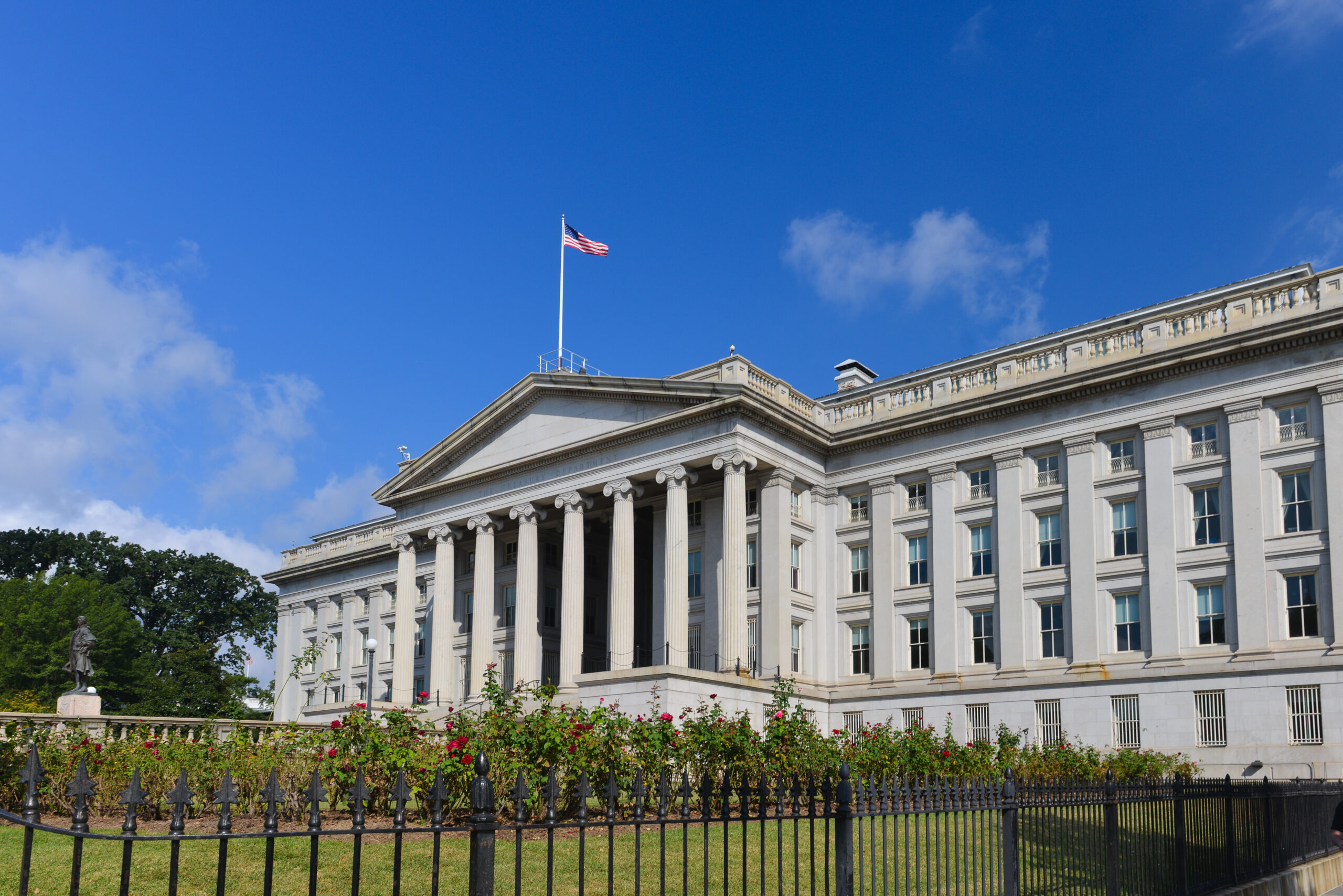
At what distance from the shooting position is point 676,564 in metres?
42.8

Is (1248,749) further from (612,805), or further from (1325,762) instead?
(612,805)

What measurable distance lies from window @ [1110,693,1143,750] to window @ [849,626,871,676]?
9.91 metres

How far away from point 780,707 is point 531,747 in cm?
1020

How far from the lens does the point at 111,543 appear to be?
296 ft

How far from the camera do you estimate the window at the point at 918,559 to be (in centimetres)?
4372

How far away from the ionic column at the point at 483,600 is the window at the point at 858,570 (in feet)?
51.8

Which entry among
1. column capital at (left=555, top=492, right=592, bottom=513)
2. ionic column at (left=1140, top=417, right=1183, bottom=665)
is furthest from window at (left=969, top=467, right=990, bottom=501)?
column capital at (left=555, top=492, right=592, bottom=513)

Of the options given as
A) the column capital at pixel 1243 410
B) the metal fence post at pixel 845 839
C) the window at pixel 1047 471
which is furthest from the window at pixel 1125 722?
the metal fence post at pixel 845 839

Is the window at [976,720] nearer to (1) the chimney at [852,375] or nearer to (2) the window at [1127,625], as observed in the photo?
(2) the window at [1127,625]

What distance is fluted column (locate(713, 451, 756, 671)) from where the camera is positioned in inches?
1614

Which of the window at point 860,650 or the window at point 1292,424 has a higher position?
the window at point 1292,424

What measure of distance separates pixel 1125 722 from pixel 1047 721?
270cm

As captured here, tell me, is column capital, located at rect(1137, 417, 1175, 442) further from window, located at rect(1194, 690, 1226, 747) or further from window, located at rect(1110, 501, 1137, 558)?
window, located at rect(1194, 690, 1226, 747)

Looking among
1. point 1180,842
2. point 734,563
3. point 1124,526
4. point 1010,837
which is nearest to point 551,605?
point 734,563
